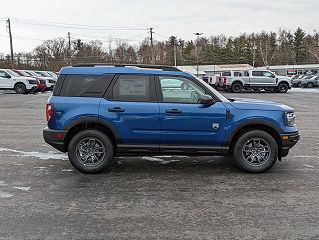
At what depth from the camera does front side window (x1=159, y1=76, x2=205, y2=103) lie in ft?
20.7

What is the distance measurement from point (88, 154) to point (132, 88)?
1329 millimetres

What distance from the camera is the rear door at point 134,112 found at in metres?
6.25

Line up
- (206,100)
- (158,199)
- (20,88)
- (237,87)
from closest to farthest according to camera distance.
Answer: (158,199), (206,100), (20,88), (237,87)

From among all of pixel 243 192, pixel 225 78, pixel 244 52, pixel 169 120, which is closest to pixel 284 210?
pixel 243 192

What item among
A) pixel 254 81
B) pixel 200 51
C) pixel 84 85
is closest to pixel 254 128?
pixel 84 85

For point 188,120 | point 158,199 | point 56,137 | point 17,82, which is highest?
point 17,82

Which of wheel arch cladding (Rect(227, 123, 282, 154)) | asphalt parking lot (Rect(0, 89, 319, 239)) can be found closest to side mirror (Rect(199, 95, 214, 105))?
wheel arch cladding (Rect(227, 123, 282, 154))

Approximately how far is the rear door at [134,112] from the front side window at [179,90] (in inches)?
7.9

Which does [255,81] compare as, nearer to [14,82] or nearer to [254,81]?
[254,81]

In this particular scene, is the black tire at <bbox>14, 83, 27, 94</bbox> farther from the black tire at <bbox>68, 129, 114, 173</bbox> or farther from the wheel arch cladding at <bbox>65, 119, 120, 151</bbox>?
the black tire at <bbox>68, 129, 114, 173</bbox>

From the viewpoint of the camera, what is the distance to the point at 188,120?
245 inches

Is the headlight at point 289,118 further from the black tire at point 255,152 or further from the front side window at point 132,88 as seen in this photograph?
the front side window at point 132,88

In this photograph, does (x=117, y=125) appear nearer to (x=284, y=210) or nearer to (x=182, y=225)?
(x=182, y=225)

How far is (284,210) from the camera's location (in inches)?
186
